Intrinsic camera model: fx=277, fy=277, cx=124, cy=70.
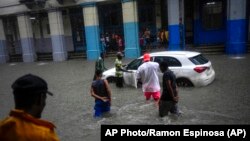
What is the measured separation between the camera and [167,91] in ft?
23.1

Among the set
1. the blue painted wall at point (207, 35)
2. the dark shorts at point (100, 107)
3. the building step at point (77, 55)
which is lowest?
the dark shorts at point (100, 107)

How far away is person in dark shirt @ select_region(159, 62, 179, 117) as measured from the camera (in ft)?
22.9

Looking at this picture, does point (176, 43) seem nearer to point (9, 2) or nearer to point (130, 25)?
point (130, 25)

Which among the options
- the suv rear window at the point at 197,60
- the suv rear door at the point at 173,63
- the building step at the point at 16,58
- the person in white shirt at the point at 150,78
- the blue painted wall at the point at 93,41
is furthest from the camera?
the building step at the point at 16,58

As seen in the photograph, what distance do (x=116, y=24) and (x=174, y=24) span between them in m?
6.92

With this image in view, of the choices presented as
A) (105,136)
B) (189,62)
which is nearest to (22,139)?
(105,136)

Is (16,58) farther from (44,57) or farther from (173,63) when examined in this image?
(173,63)

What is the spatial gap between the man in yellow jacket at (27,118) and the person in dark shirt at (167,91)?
4909 mm

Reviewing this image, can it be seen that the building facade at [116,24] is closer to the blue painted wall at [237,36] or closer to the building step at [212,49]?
the blue painted wall at [237,36]

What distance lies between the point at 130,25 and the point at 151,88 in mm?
13650

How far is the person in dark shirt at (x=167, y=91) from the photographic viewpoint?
6.98 metres

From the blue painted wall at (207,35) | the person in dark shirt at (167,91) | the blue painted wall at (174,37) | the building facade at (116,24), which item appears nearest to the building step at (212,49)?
the building facade at (116,24)

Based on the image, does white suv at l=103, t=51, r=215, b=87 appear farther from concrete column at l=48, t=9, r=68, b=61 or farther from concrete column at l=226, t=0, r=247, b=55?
concrete column at l=48, t=9, r=68, b=61

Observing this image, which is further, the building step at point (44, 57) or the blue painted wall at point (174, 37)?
the building step at point (44, 57)
